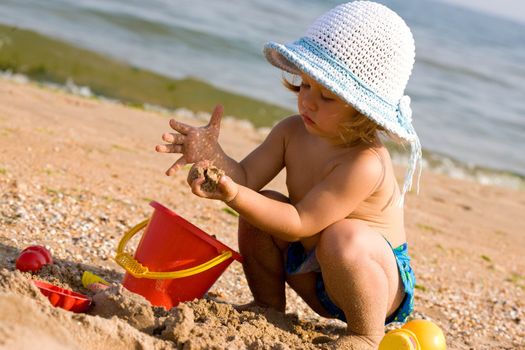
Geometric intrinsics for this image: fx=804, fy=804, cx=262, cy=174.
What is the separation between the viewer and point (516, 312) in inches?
168

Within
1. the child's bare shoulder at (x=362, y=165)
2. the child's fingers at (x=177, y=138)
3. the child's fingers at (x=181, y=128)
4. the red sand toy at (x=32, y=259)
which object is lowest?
the red sand toy at (x=32, y=259)

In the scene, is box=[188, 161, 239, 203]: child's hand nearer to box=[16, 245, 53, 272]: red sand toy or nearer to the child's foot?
the child's foot

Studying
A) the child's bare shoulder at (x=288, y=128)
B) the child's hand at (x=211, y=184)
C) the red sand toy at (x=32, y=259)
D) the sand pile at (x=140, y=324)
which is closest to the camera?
the sand pile at (x=140, y=324)

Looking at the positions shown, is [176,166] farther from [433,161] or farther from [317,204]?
[433,161]

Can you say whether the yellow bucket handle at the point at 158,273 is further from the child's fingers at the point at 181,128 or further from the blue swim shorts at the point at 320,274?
the child's fingers at the point at 181,128

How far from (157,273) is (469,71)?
54.0 ft

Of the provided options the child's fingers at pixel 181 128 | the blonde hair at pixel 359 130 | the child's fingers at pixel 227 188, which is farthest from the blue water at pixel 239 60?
the child's fingers at pixel 227 188

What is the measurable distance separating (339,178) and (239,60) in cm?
1078

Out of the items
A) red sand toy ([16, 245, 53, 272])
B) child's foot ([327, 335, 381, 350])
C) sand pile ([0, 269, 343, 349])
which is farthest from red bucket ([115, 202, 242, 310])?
child's foot ([327, 335, 381, 350])

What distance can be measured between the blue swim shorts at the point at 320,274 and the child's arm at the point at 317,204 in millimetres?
187

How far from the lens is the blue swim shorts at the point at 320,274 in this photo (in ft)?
10.0

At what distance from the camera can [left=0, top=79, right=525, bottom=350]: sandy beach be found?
250 centimetres

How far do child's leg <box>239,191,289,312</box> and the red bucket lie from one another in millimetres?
168

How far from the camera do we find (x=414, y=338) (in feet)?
9.31
